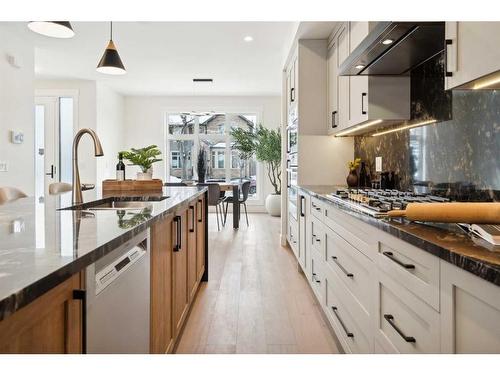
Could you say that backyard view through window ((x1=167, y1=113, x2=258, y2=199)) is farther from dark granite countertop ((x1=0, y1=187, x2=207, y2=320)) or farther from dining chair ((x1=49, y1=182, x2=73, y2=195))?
dark granite countertop ((x1=0, y1=187, x2=207, y2=320))

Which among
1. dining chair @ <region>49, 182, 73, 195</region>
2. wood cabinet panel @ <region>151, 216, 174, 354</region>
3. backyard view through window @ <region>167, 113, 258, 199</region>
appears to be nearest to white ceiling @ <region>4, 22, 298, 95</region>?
backyard view through window @ <region>167, 113, 258, 199</region>

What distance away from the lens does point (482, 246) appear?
3.27ft

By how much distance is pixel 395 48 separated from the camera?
216 centimetres

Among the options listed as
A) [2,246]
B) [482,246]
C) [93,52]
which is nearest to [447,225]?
[482,246]

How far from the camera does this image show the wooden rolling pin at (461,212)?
1.18 meters

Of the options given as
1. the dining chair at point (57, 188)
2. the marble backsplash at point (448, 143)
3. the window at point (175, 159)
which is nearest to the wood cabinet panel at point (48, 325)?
the marble backsplash at point (448, 143)

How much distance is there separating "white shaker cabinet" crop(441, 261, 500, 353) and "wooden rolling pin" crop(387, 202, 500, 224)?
230 millimetres

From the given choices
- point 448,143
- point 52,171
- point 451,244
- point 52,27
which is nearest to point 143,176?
point 52,27

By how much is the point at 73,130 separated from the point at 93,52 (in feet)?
7.44

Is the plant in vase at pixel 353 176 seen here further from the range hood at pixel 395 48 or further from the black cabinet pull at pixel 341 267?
the black cabinet pull at pixel 341 267

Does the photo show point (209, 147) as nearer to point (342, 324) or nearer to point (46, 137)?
point (46, 137)
